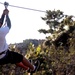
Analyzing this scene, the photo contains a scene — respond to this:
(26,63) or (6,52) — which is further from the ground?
(6,52)

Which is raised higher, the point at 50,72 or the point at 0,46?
the point at 0,46

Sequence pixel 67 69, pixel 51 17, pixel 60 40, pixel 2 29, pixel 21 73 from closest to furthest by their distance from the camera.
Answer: pixel 2 29, pixel 67 69, pixel 21 73, pixel 60 40, pixel 51 17

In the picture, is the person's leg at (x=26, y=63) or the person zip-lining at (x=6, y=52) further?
the person's leg at (x=26, y=63)

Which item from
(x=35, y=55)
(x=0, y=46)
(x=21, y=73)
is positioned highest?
(x=0, y=46)

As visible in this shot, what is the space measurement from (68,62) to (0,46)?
957 cm

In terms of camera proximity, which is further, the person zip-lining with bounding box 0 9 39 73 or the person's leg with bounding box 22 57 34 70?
the person's leg with bounding box 22 57 34 70

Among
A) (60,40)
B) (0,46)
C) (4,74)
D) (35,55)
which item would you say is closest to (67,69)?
(35,55)

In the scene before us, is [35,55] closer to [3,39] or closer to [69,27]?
[69,27]

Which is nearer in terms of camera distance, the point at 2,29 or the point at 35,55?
the point at 2,29

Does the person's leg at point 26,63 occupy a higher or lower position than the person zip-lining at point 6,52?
lower

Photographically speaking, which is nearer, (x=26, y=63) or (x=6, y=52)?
(x=6, y=52)

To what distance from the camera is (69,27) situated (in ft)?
67.6

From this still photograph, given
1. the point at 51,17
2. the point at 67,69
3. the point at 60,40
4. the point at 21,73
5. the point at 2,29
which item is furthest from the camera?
the point at 51,17

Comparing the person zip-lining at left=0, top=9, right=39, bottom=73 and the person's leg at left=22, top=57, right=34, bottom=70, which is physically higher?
the person zip-lining at left=0, top=9, right=39, bottom=73
